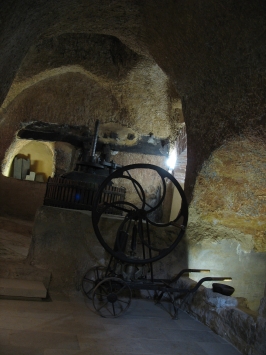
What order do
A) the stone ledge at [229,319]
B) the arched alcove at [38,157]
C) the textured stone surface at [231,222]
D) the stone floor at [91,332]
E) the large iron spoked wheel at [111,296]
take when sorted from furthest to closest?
the arched alcove at [38,157] → the textured stone surface at [231,222] → the large iron spoked wheel at [111,296] → the stone ledge at [229,319] → the stone floor at [91,332]

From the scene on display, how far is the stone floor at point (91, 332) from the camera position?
2.38m

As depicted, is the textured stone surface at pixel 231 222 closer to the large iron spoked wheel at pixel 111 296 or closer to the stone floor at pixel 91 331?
the stone floor at pixel 91 331

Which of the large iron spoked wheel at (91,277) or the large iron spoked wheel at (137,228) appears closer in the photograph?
the large iron spoked wheel at (137,228)

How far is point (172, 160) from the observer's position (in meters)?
8.30

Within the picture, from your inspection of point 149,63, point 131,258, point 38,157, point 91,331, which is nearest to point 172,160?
point 149,63

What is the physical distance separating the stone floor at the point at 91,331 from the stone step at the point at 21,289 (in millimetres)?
79

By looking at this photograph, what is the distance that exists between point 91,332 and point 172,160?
5997mm

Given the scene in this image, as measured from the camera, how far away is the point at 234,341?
291 cm

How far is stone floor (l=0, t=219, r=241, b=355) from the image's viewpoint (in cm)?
239

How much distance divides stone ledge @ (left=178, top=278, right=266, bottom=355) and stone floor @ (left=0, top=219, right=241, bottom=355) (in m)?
0.08

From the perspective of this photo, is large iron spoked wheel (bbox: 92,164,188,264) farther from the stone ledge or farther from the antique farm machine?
the stone ledge

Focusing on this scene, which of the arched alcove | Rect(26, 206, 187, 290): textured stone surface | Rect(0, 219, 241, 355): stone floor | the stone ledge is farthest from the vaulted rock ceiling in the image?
the arched alcove

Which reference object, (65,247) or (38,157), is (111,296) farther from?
(38,157)

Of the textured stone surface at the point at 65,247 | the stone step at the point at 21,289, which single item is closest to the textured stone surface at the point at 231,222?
the textured stone surface at the point at 65,247
